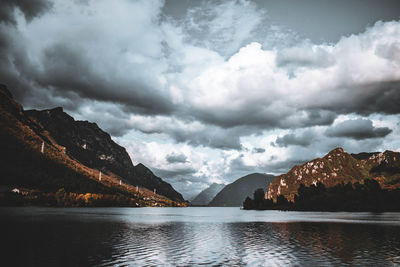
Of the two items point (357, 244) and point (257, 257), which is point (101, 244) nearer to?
point (257, 257)

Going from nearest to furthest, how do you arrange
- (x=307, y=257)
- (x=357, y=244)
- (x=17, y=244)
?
1. (x=307, y=257)
2. (x=17, y=244)
3. (x=357, y=244)

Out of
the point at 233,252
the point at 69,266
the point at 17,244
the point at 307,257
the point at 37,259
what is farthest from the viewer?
the point at 17,244

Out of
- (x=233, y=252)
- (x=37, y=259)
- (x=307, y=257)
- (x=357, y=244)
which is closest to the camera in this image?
(x=37, y=259)

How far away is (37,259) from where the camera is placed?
43.0 metres

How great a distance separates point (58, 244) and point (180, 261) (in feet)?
94.6

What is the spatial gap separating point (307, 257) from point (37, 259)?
40848mm

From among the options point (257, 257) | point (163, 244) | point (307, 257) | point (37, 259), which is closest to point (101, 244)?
point (163, 244)

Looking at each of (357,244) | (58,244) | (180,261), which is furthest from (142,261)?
(357,244)

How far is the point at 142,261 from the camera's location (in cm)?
4312

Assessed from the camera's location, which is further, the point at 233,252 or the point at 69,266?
the point at 233,252

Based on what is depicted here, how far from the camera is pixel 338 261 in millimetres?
43312

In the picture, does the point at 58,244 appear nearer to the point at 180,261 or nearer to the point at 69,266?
the point at 69,266

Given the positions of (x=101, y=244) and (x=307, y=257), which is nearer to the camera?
(x=307, y=257)

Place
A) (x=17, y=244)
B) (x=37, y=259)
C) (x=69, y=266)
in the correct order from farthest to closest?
(x=17, y=244) < (x=37, y=259) < (x=69, y=266)
